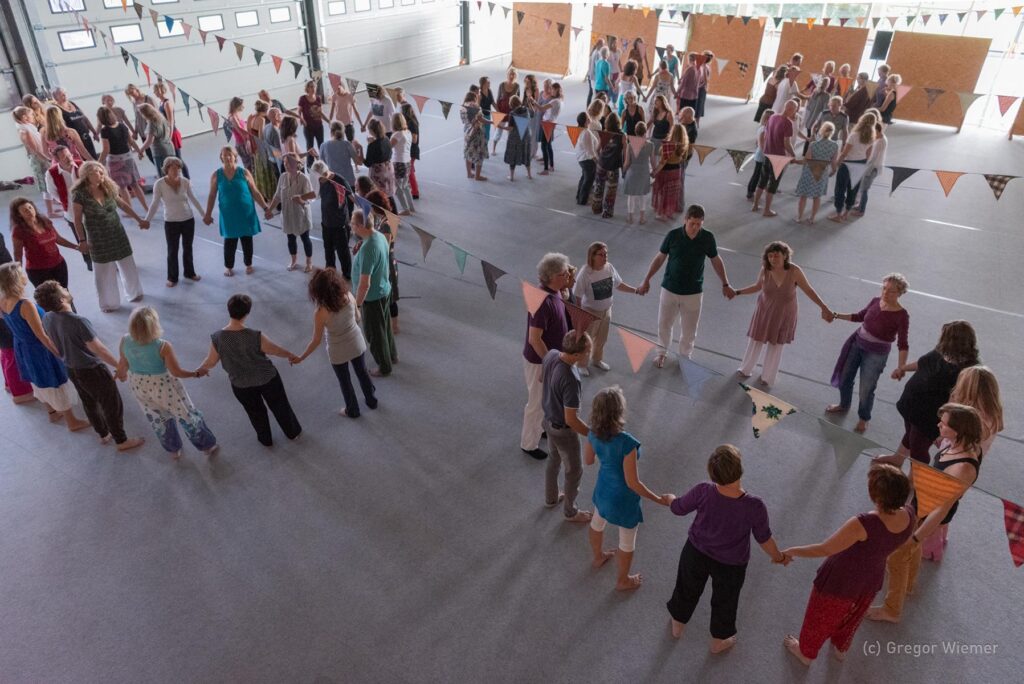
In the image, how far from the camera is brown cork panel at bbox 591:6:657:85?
16000 mm

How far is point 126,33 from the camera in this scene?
1081 centimetres

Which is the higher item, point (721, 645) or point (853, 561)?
point (853, 561)

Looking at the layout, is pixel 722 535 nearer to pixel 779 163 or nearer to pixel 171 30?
pixel 779 163

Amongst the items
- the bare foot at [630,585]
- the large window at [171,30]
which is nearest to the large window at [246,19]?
the large window at [171,30]

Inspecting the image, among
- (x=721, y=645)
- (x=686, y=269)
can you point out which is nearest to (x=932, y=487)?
(x=721, y=645)

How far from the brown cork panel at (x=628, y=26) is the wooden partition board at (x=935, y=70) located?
5.20m

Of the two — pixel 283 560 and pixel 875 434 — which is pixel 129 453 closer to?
pixel 283 560

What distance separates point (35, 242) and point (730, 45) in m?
14.7

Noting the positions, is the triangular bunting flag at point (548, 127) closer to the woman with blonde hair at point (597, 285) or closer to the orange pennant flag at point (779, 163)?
the orange pennant flag at point (779, 163)

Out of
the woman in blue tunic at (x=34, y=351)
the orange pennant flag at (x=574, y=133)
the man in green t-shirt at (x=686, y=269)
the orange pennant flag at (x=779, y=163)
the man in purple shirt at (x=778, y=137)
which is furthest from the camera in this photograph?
the orange pennant flag at (x=574, y=133)

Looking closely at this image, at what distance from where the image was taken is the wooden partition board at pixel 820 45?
1425cm

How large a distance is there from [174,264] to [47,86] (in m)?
5.47

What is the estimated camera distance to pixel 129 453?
492cm

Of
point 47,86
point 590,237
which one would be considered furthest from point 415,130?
point 47,86
